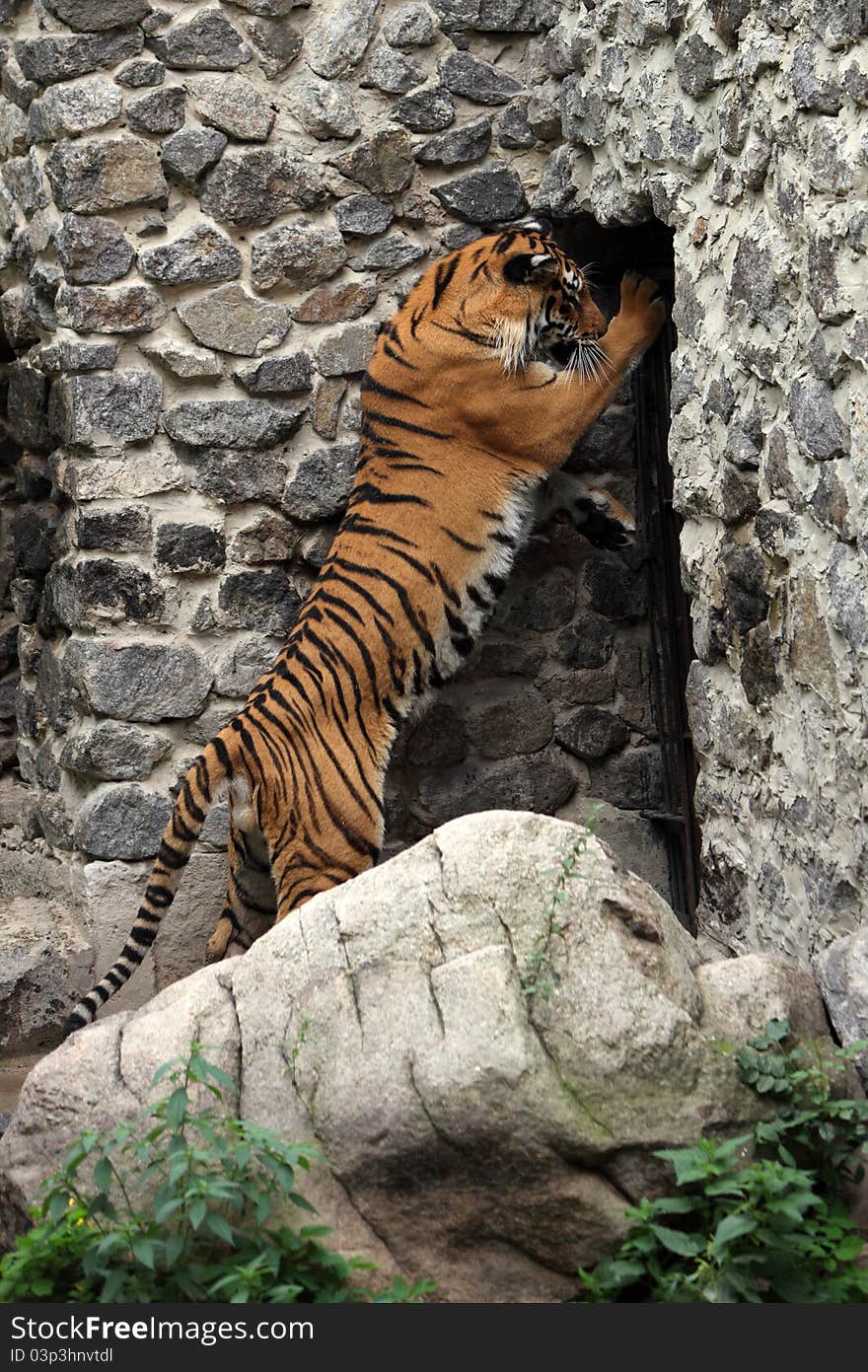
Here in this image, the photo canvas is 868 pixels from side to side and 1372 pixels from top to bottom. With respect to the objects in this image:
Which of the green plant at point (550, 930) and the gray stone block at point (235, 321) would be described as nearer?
the green plant at point (550, 930)

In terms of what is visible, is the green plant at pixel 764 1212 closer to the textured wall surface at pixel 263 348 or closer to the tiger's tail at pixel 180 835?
the textured wall surface at pixel 263 348

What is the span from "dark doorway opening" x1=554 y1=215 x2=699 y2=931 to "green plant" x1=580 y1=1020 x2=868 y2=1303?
7.57 feet

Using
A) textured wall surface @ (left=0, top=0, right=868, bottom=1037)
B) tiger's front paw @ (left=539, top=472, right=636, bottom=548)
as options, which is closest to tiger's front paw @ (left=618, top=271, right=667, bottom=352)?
textured wall surface @ (left=0, top=0, right=868, bottom=1037)

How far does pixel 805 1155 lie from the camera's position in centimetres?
318

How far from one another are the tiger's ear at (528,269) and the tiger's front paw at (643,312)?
0.31 m

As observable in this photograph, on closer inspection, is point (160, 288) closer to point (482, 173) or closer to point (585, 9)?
point (482, 173)

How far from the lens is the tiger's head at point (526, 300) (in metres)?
5.05

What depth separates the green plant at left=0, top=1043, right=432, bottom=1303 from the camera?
2.87m

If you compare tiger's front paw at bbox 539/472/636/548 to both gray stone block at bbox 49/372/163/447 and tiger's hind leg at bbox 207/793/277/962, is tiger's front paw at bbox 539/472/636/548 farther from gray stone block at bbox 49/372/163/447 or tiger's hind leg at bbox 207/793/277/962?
tiger's hind leg at bbox 207/793/277/962

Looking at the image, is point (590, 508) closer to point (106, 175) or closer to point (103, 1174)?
point (106, 175)

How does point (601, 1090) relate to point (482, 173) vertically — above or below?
below

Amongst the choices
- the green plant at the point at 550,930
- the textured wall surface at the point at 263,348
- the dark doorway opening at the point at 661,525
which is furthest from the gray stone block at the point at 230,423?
the green plant at the point at 550,930

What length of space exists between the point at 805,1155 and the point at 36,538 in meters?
3.77

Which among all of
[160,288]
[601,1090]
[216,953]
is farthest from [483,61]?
[601,1090]
